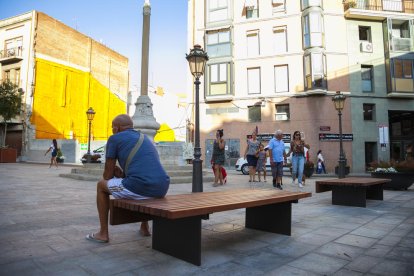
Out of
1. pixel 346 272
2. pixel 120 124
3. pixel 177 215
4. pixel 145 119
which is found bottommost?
pixel 346 272

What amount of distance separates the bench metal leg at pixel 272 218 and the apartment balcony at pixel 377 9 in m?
23.6

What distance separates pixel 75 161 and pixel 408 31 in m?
30.9

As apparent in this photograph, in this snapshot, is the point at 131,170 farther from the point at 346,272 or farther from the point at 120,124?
the point at 346,272

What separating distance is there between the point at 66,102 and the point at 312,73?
82.3ft

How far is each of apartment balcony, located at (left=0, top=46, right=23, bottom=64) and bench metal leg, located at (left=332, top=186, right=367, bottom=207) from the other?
108 feet

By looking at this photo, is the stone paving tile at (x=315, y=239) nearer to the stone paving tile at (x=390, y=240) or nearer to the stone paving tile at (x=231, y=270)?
the stone paving tile at (x=390, y=240)

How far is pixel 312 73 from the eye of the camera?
73.4ft

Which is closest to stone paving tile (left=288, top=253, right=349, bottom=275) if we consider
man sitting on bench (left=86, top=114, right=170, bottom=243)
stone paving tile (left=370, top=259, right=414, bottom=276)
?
stone paving tile (left=370, top=259, right=414, bottom=276)

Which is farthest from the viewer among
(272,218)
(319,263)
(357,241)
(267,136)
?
(267,136)

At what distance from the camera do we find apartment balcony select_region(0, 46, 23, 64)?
97.7 ft

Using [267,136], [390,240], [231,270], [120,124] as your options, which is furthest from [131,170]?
[267,136]

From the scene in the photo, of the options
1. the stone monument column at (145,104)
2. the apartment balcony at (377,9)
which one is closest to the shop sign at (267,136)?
the apartment balcony at (377,9)

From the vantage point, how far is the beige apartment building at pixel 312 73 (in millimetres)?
22500

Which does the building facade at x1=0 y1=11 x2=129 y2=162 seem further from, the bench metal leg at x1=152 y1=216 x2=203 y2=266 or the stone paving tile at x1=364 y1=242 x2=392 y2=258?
the stone paving tile at x1=364 y1=242 x2=392 y2=258
